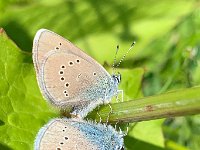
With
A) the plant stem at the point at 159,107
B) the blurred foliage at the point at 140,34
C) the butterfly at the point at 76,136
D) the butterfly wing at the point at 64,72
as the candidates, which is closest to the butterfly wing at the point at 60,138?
the butterfly at the point at 76,136

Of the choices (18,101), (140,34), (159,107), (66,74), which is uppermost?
(140,34)

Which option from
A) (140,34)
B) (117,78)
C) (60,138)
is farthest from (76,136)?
(140,34)

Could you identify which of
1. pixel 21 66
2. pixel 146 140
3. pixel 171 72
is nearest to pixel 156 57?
pixel 171 72

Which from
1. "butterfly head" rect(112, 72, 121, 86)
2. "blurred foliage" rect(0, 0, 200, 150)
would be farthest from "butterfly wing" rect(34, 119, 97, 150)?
"blurred foliage" rect(0, 0, 200, 150)

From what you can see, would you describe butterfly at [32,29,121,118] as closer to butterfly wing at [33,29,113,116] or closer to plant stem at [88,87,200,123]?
butterfly wing at [33,29,113,116]

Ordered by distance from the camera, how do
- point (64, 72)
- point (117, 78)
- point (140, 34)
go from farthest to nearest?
point (140, 34) → point (117, 78) → point (64, 72)

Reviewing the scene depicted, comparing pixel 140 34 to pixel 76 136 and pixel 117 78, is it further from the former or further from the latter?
pixel 76 136
